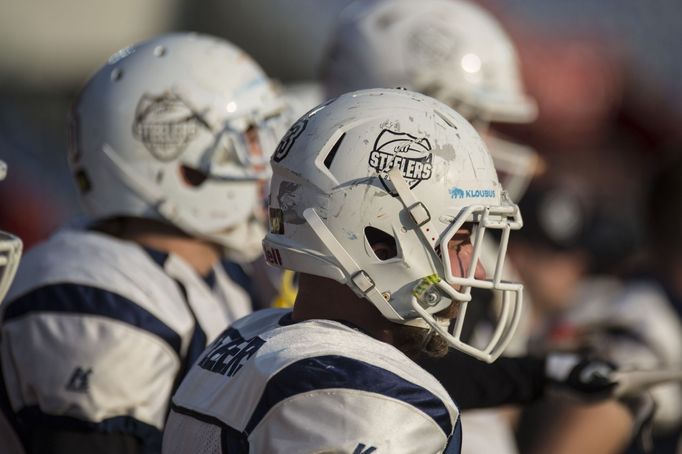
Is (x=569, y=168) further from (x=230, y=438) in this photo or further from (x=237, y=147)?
(x=230, y=438)

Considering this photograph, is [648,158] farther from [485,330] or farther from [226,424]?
[226,424]

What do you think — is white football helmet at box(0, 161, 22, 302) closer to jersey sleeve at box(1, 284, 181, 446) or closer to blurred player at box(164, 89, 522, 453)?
blurred player at box(164, 89, 522, 453)

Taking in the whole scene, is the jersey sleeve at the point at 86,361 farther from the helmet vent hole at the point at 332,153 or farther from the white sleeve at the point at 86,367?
the helmet vent hole at the point at 332,153

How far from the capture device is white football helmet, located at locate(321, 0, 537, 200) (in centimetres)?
445

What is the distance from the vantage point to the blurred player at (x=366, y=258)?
2.37m

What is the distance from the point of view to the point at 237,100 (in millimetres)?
3609

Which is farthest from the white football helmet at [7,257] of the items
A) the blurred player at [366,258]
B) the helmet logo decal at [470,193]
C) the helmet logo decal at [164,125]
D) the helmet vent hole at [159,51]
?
the helmet vent hole at [159,51]

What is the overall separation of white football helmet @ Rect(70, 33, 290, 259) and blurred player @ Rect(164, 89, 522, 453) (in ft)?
2.92

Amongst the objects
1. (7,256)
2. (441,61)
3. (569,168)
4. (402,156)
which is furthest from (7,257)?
(569,168)

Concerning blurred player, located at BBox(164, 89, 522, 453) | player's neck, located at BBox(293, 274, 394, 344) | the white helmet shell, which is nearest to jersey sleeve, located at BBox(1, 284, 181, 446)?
blurred player, located at BBox(164, 89, 522, 453)

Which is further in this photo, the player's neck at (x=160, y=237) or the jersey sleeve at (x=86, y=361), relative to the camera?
the player's neck at (x=160, y=237)

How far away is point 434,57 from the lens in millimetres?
4473

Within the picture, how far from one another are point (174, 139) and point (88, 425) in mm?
883

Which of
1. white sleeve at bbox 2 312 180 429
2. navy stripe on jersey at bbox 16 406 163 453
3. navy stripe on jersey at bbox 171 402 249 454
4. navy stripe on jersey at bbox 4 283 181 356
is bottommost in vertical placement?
navy stripe on jersey at bbox 16 406 163 453
